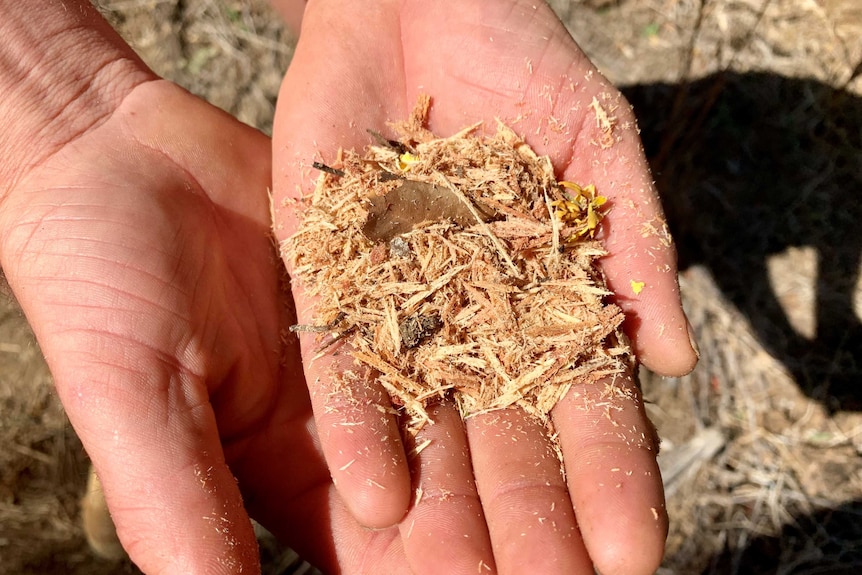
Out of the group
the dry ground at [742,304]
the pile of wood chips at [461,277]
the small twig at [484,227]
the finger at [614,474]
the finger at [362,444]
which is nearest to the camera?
the finger at [614,474]

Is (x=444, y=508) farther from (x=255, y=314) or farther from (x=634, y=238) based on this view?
(x=634, y=238)

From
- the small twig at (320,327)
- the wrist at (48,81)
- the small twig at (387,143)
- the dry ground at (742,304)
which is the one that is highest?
the wrist at (48,81)

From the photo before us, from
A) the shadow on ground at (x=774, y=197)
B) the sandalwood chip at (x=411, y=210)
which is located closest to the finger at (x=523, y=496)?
the sandalwood chip at (x=411, y=210)

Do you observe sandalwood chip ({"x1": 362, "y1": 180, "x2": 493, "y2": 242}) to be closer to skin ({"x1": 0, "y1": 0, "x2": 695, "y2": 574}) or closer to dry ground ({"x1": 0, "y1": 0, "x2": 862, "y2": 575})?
skin ({"x1": 0, "y1": 0, "x2": 695, "y2": 574})

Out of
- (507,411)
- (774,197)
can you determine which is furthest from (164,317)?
(774,197)

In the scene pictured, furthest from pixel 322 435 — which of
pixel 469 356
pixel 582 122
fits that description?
pixel 582 122

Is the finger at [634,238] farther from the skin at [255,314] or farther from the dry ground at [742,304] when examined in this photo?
the dry ground at [742,304]
